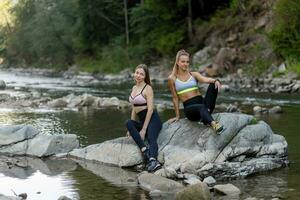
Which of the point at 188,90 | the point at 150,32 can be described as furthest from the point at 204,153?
the point at 150,32

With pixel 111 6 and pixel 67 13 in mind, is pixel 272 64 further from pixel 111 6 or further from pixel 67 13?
pixel 67 13

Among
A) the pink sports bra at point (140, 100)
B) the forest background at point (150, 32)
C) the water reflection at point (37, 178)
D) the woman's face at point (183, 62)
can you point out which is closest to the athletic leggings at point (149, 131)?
the pink sports bra at point (140, 100)

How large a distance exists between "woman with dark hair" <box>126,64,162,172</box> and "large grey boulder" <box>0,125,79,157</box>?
245cm

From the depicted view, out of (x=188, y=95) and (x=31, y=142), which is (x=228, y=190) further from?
(x=31, y=142)

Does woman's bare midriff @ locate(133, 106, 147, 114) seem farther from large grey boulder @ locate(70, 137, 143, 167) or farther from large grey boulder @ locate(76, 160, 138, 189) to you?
large grey boulder @ locate(76, 160, 138, 189)

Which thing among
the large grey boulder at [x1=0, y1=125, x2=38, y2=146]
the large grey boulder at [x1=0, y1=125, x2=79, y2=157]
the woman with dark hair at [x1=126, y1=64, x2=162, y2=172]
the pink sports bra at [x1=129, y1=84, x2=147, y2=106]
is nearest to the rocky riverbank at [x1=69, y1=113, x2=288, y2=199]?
the woman with dark hair at [x1=126, y1=64, x2=162, y2=172]

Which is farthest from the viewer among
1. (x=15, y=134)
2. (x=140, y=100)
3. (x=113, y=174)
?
(x=15, y=134)

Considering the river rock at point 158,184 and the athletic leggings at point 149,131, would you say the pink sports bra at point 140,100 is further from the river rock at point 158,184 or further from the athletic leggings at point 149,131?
the river rock at point 158,184

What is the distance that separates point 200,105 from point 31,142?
4.73 meters

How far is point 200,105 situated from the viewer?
12734 millimetres

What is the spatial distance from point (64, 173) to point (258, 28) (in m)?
37.7

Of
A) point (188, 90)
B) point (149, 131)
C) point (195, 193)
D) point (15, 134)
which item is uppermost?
point (188, 90)

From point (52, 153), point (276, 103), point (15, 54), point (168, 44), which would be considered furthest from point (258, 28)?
point (15, 54)

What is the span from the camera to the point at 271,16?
152ft
